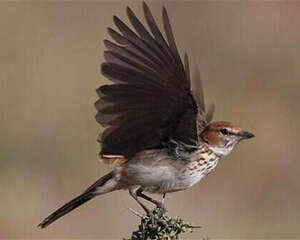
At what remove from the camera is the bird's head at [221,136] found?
28.2ft

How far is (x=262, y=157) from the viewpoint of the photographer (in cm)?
1502

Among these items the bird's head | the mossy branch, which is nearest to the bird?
the bird's head

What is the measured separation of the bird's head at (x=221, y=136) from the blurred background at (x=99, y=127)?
3.17 meters

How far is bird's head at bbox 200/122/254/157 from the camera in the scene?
8609 millimetres

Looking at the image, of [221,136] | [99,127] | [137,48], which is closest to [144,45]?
[137,48]

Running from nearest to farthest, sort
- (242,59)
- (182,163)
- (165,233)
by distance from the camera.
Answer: (165,233) → (182,163) → (242,59)

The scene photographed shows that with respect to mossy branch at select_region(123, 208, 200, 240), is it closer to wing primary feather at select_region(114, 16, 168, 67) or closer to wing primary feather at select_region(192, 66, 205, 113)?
wing primary feather at select_region(114, 16, 168, 67)

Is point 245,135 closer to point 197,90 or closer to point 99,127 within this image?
point 197,90

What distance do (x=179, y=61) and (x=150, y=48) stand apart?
7.6 inches

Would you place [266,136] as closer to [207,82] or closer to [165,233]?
[207,82]

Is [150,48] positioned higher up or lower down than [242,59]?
lower down

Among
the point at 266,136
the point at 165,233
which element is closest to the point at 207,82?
the point at 266,136

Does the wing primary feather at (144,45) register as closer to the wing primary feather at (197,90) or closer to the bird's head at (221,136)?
the bird's head at (221,136)

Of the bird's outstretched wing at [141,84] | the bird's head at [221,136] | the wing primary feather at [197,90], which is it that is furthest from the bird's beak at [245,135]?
the bird's outstretched wing at [141,84]
